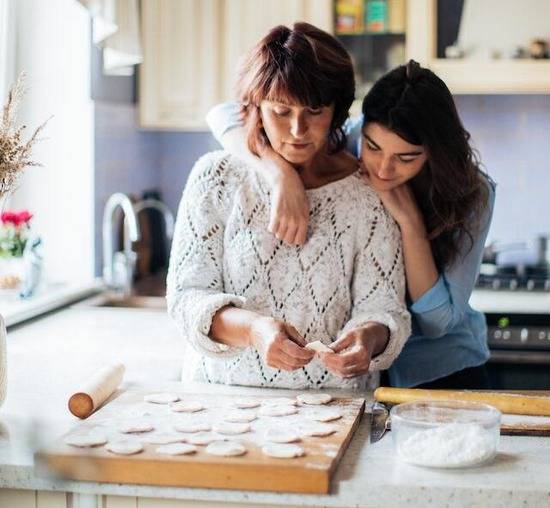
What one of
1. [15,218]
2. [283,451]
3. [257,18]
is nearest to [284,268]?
[283,451]

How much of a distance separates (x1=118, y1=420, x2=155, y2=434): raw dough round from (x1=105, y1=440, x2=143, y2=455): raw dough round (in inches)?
2.2

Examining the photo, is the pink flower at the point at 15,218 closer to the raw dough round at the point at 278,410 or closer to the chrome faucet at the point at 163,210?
the chrome faucet at the point at 163,210

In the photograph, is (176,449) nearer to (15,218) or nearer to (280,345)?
(280,345)

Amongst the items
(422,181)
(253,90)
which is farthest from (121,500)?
(422,181)

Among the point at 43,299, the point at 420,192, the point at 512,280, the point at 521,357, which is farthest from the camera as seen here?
the point at 512,280

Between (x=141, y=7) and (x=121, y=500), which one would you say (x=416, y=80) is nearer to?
(x=121, y=500)

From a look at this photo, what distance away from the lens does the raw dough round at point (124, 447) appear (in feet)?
4.59

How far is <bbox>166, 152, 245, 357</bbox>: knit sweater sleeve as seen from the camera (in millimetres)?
1701

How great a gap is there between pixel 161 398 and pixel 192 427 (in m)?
0.18

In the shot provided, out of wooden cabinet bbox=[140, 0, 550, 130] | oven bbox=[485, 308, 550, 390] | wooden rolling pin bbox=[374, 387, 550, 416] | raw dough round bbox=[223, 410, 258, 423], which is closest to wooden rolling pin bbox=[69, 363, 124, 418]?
raw dough round bbox=[223, 410, 258, 423]

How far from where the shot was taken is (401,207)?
1882 mm

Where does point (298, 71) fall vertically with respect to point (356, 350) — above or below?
above

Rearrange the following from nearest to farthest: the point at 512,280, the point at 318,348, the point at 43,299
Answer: the point at 318,348 → the point at 43,299 → the point at 512,280

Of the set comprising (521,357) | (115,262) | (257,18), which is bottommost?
(521,357)
